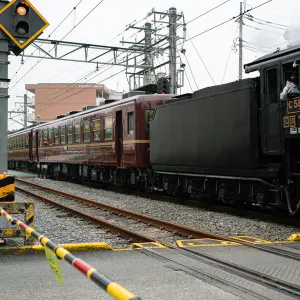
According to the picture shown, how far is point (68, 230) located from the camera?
9188mm

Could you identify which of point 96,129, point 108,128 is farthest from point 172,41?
point 108,128

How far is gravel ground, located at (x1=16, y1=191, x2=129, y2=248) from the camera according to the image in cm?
813

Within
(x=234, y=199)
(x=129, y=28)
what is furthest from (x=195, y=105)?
(x=129, y=28)

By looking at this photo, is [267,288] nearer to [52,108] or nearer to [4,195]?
[4,195]

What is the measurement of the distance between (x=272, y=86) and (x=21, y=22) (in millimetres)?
5141

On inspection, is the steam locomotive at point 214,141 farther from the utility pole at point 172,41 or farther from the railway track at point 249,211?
the utility pole at point 172,41

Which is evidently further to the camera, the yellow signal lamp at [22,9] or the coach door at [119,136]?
the coach door at [119,136]

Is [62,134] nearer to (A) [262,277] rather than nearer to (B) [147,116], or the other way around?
(B) [147,116]

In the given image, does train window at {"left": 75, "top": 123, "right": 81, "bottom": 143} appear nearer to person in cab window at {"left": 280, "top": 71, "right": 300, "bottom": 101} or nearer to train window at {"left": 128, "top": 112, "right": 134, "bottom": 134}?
train window at {"left": 128, "top": 112, "right": 134, "bottom": 134}

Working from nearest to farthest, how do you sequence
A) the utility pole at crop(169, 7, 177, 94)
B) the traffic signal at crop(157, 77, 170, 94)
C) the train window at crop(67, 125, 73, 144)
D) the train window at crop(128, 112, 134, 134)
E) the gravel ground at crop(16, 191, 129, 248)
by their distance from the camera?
the gravel ground at crop(16, 191, 129, 248) → the train window at crop(128, 112, 134, 134) → the traffic signal at crop(157, 77, 170, 94) → the train window at crop(67, 125, 73, 144) → the utility pole at crop(169, 7, 177, 94)

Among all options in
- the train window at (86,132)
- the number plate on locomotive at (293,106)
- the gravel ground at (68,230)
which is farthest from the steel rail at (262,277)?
the train window at (86,132)

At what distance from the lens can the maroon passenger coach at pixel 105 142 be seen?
621 inches

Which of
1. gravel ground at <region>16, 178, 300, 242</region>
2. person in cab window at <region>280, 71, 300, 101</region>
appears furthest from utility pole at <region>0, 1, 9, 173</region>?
person in cab window at <region>280, 71, 300, 101</region>

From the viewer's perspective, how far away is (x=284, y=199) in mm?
9797
